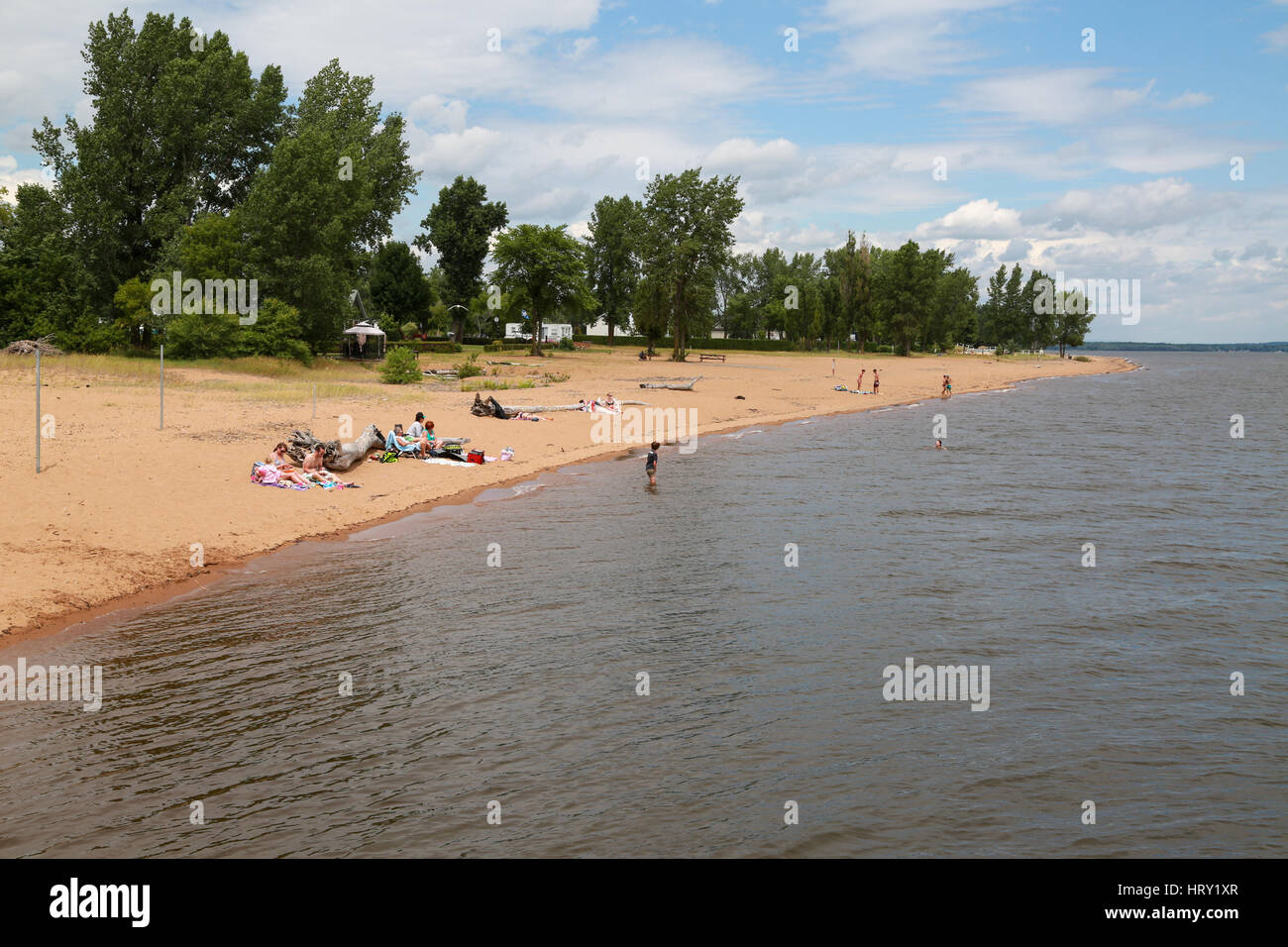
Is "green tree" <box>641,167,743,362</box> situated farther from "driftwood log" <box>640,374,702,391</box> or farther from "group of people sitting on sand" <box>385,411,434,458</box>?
"group of people sitting on sand" <box>385,411,434,458</box>

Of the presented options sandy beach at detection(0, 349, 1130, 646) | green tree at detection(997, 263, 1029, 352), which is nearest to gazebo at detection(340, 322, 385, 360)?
sandy beach at detection(0, 349, 1130, 646)

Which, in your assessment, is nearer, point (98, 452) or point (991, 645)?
point (991, 645)

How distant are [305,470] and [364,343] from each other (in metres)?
48.9

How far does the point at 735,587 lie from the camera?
17688 mm

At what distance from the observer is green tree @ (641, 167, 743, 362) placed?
88.1 m

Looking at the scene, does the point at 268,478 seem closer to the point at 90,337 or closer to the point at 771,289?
the point at 90,337

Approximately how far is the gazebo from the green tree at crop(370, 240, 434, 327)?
24461 mm

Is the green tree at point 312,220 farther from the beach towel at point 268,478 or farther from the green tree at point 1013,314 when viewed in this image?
the green tree at point 1013,314

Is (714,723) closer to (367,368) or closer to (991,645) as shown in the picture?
(991,645)

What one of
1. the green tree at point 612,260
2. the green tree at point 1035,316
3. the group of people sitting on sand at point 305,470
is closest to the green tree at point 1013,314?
the green tree at point 1035,316

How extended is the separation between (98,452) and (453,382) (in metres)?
29.5

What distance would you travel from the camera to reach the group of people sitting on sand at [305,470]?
23.5 m

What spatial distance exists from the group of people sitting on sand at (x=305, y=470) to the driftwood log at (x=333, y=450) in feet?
0.68
